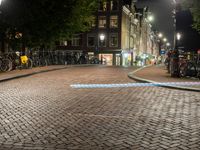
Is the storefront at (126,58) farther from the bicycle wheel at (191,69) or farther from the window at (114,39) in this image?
the bicycle wheel at (191,69)

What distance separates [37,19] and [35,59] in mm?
3337

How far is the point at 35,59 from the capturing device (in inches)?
1157

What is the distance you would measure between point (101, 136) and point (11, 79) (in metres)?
12.4

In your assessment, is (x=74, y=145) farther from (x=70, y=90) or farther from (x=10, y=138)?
(x=70, y=90)

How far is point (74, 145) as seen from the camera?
5.86m

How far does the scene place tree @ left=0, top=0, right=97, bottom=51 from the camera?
2816 centimetres

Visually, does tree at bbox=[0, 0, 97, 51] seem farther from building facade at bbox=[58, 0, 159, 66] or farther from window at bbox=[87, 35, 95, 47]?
window at bbox=[87, 35, 95, 47]

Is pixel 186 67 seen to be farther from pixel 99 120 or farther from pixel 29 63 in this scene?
pixel 99 120

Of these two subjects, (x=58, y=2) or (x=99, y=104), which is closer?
(x=99, y=104)

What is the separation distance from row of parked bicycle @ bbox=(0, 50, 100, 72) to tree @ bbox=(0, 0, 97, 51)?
1459 mm

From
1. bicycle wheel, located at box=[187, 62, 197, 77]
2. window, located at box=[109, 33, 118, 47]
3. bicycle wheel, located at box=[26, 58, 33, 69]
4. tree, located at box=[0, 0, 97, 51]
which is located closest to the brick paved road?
bicycle wheel, located at box=[187, 62, 197, 77]

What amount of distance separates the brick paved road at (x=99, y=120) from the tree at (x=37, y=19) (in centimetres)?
1664

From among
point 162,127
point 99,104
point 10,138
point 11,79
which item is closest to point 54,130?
point 10,138

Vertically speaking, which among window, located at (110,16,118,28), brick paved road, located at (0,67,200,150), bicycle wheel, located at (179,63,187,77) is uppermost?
window, located at (110,16,118,28)
